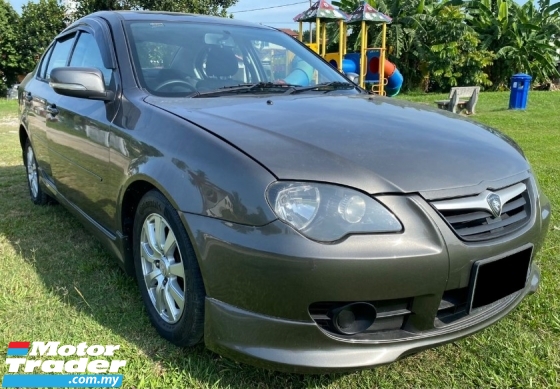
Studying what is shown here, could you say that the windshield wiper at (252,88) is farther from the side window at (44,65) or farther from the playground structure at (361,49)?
the playground structure at (361,49)

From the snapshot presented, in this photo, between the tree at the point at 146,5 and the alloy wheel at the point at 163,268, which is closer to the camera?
the alloy wheel at the point at 163,268

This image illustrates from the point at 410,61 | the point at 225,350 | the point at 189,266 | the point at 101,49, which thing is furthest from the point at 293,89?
the point at 410,61

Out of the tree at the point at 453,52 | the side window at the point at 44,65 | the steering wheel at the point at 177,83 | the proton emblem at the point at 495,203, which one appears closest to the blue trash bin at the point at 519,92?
the tree at the point at 453,52

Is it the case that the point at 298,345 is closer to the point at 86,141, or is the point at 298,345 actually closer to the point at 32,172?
the point at 86,141

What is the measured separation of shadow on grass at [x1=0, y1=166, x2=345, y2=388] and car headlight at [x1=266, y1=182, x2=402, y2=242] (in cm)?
76

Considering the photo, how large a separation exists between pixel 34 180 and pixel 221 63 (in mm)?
2615

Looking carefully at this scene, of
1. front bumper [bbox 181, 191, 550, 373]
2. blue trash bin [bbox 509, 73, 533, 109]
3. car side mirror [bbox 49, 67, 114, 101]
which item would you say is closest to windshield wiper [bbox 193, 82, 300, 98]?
car side mirror [bbox 49, 67, 114, 101]

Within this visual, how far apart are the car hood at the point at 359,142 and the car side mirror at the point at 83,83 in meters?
0.35

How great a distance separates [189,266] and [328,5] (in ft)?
42.4

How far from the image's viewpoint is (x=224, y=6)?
75.6 feet

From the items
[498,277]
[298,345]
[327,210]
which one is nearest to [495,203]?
[498,277]

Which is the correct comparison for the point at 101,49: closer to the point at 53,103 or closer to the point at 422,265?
the point at 53,103

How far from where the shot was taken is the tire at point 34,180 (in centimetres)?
446

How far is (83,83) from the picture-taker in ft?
8.42
